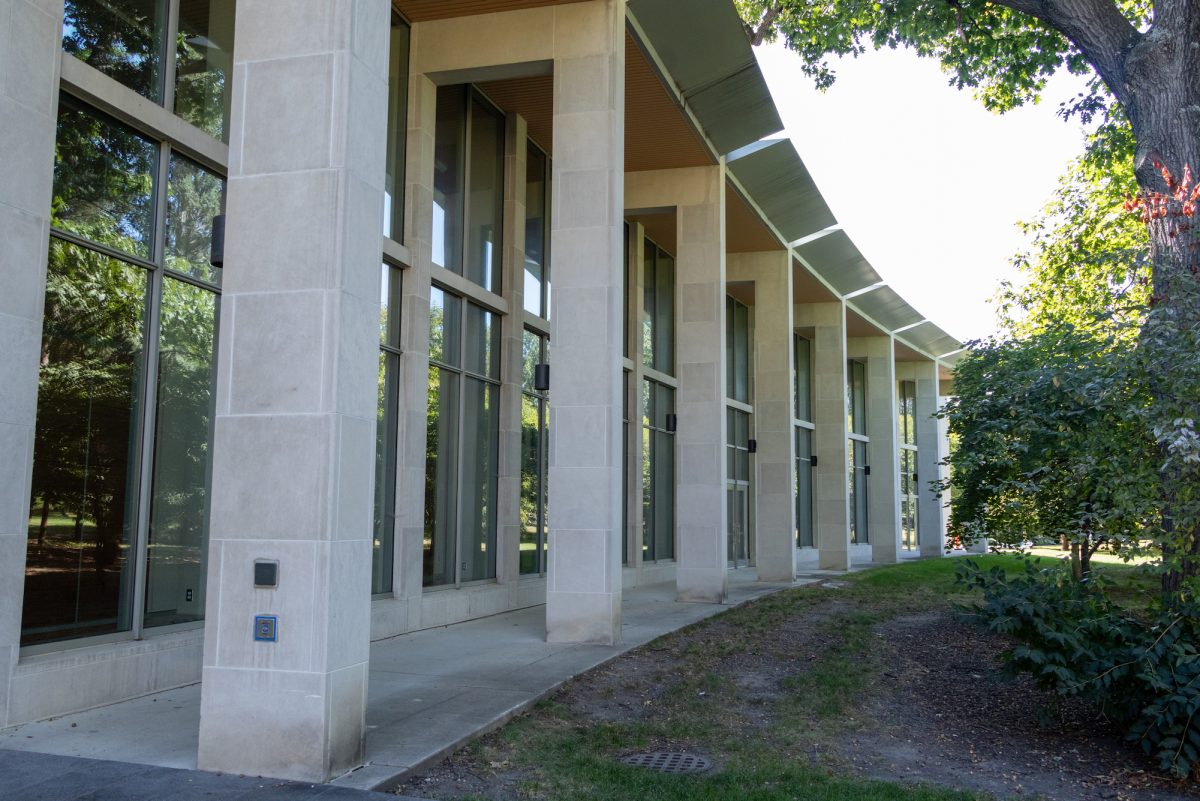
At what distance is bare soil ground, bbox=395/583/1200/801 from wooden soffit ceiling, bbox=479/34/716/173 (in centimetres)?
842

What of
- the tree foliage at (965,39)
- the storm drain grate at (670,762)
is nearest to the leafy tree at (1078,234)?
the tree foliage at (965,39)

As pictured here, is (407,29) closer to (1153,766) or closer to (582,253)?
(582,253)

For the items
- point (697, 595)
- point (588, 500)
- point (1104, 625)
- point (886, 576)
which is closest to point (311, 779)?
point (1104, 625)

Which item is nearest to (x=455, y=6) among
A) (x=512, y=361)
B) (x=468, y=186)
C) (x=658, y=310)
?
(x=468, y=186)

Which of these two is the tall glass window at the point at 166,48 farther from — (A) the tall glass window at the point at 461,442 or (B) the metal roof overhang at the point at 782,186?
(B) the metal roof overhang at the point at 782,186

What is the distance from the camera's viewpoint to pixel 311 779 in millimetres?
5996

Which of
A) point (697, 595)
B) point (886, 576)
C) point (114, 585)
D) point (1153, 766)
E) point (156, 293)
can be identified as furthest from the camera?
point (886, 576)

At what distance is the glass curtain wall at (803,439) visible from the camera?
33250 mm

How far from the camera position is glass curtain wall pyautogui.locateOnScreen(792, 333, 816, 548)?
3325cm

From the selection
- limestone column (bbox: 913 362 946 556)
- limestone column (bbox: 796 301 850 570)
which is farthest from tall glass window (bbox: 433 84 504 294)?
limestone column (bbox: 913 362 946 556)

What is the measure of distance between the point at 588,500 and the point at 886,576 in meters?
15.0

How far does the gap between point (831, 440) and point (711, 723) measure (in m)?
21.6

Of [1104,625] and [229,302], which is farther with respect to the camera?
[1104,625]

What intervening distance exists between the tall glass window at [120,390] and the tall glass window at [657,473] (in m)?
13.0
